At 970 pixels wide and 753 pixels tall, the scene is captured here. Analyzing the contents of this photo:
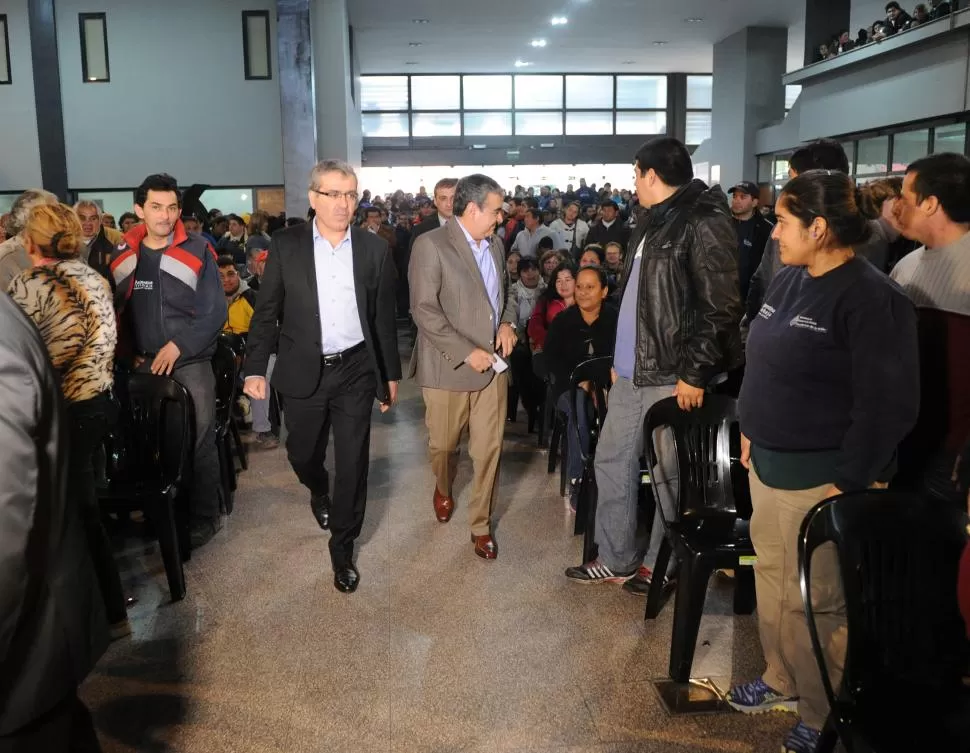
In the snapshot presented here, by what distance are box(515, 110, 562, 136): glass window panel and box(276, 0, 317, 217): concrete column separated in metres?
14.7

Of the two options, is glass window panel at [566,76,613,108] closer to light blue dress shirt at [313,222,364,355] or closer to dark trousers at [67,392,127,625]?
light blue dress shirt at [313,222,364,355]

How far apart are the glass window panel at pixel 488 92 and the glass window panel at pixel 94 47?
12658mm

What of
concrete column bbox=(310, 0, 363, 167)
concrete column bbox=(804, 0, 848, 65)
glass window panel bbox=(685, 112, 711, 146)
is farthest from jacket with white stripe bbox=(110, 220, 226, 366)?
glass window panel bbox=(685, 112, 711, 146)

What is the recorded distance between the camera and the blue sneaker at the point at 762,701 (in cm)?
295

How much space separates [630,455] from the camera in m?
3.80

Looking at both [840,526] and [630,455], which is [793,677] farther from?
[630,455]

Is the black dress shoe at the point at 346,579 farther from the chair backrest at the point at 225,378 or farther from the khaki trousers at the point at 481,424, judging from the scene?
the chair backrest at the point at 225,378

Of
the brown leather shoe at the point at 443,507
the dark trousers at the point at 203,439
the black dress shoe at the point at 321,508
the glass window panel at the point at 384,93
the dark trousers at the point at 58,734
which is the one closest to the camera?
the dark trousers at the point at 58,734

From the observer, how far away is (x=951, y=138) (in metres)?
10.6

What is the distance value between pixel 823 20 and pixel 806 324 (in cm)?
1390

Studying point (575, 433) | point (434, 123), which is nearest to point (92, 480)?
point (575, 433)

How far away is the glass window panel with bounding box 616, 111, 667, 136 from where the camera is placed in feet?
85.6

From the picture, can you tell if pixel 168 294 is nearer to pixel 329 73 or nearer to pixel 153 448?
pixel 153 448

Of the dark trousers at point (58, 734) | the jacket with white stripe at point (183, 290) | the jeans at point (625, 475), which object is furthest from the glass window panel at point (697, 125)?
the dark trousers at point (58, 734)
